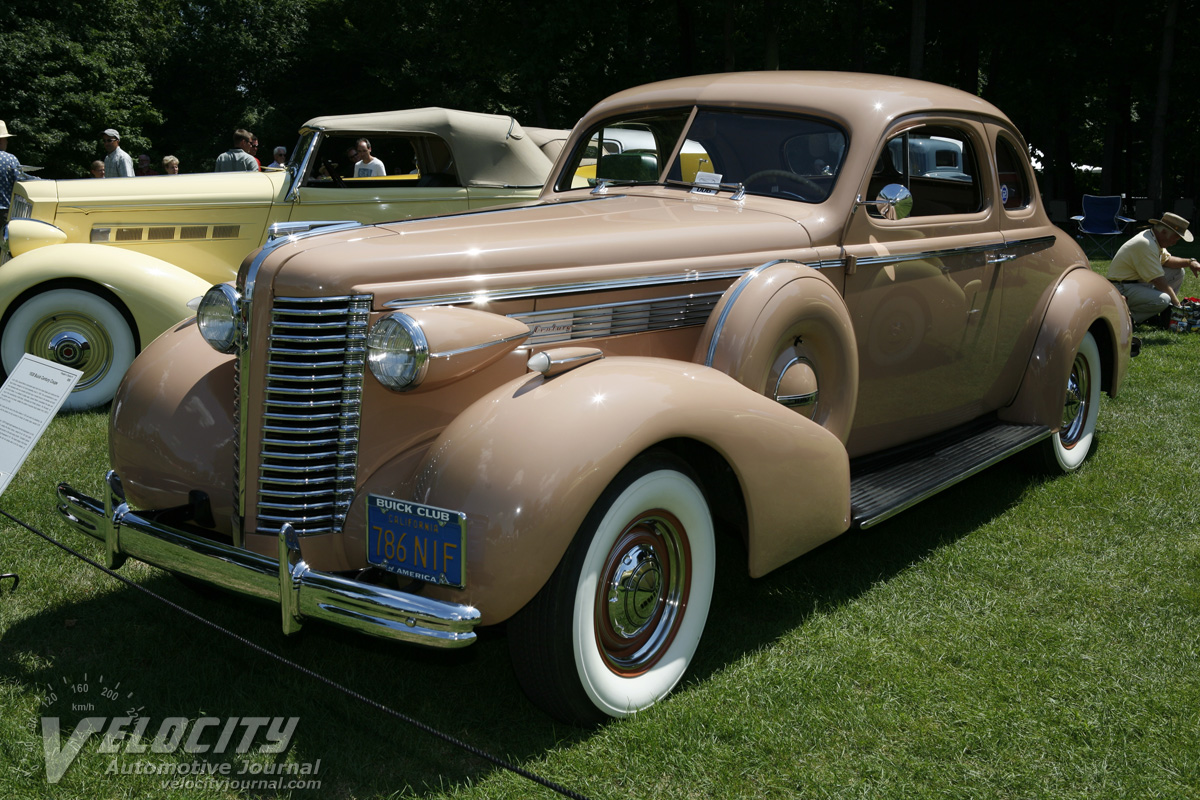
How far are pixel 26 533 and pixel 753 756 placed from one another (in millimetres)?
3352

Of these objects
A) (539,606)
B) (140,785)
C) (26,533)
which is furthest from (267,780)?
(26,533)

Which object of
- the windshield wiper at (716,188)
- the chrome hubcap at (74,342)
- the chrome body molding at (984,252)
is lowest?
the chrome hubcap at (74,342)

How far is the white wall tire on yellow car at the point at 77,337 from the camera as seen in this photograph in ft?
20.6

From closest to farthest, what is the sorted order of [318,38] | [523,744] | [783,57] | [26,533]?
[523,744]
[26,533]
[783,57]
[318,38]

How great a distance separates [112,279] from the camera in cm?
628

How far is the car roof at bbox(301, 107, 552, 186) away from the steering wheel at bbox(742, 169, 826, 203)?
3937 mm

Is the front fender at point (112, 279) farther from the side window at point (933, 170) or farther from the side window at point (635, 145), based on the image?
the side window at point (933, 170)

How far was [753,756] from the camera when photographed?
2.82 meters

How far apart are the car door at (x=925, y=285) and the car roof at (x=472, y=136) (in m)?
3.84

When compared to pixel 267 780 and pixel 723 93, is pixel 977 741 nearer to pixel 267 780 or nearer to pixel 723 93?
pixel 267 780

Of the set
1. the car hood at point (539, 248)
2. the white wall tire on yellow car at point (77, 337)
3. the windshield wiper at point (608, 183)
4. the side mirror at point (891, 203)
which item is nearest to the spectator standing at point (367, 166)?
the white wall tire on yellow car at point (77, 337)

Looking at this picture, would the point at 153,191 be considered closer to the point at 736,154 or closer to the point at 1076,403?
the point at 736,154

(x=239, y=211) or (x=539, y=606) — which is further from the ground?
(x=239, y=211)

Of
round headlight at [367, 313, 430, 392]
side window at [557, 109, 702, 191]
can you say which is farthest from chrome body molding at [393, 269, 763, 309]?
side window at [557, 109, 702, 191]
